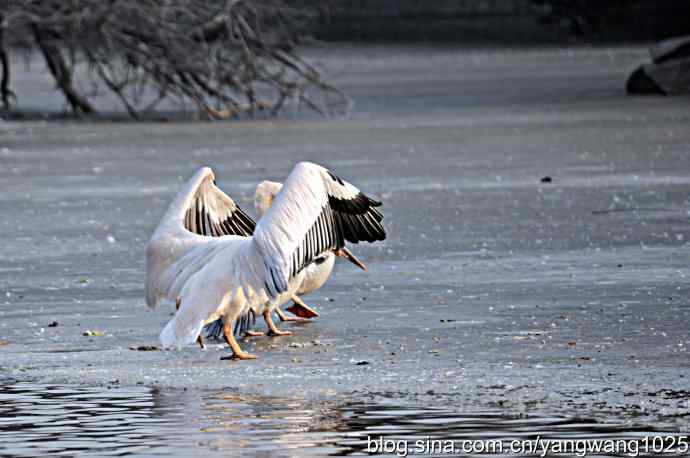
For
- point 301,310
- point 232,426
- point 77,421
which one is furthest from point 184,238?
point 232,426

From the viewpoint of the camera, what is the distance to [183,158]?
18.6 meters

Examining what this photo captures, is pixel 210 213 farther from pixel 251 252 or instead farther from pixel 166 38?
pixel 166 38

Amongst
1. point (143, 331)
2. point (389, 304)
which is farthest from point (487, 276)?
point (143, 331)

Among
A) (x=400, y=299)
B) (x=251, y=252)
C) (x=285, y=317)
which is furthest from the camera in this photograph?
(x=400, y=299)

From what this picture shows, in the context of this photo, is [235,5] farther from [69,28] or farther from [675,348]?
[675,348]

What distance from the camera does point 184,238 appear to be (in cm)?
793

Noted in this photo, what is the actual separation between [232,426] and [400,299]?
3.14 metres

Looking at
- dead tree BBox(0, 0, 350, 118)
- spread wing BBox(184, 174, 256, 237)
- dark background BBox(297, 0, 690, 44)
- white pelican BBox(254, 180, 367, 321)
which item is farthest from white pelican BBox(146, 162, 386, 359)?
dark background BBox(297, 0, 690, 44)

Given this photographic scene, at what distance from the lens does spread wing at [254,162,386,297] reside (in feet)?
24.2

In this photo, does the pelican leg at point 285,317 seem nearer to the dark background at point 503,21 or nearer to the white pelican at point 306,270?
the white pelican at point 306,270

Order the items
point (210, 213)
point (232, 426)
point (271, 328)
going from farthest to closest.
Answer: point (210, 213) < point (271, 328) < point (232, 426)

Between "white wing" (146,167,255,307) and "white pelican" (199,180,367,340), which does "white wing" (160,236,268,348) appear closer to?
"white wing" (146,167,255,307)

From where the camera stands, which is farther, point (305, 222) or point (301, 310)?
point (301, 310)

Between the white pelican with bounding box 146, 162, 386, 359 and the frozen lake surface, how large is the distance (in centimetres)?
22
